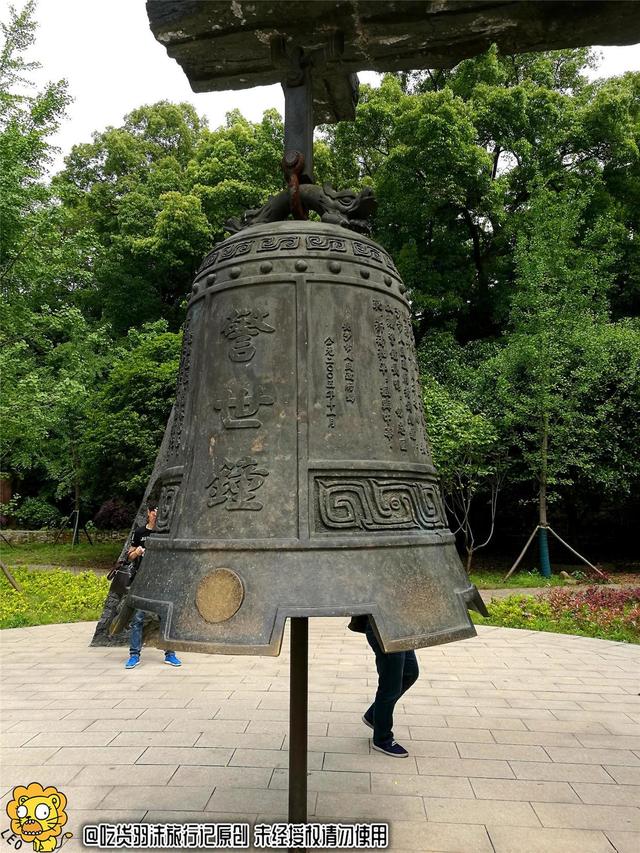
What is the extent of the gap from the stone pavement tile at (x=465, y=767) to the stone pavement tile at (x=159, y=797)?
1365 mm

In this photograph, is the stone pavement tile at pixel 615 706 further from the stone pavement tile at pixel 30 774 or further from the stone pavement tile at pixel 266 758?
the stone pavement tile at pixel 30 774

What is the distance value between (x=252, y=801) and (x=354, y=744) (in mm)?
1064

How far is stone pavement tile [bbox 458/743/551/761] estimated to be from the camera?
408 cm

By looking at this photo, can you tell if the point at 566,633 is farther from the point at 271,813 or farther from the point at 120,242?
the point at 120,242

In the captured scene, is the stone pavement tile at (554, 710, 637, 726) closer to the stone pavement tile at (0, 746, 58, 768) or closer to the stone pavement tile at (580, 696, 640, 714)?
the stone pavement tile at (580, 696, 640, 714)

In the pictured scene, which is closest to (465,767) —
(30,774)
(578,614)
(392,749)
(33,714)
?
(392,749)

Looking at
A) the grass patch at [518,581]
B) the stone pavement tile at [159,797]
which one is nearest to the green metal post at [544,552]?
the grass patch at [518,581]

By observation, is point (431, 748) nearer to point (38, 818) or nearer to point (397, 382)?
point (38, 818)

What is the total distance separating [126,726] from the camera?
4641 mm

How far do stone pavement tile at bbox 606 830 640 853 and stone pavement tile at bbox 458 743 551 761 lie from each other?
0.92 m

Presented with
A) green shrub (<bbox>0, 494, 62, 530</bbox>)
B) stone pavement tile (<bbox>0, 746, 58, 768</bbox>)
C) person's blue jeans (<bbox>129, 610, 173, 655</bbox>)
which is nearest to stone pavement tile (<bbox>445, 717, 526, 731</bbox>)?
stone pavement tile (<bbox>0, 746, 58, 768</bbox>)

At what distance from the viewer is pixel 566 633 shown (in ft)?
26.3

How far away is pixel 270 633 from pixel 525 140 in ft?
52.5

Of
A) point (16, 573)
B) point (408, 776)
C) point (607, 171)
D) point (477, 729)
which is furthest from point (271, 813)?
point (607, 171)
